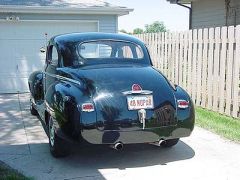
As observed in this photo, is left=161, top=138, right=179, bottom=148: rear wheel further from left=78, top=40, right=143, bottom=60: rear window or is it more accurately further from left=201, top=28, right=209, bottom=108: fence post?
left=201, top=28, right=209, bottom=108: fence post

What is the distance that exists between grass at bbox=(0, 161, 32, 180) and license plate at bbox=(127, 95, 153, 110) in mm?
1621

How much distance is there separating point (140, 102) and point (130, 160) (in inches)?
40.0

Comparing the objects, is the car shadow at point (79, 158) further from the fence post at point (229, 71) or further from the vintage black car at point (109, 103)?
the fence post at point (229, 71)

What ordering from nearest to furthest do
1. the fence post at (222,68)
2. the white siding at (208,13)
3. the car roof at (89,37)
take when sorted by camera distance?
the car roof at (89,37) → the fence post at (222,68) → the white siding at (208,13)

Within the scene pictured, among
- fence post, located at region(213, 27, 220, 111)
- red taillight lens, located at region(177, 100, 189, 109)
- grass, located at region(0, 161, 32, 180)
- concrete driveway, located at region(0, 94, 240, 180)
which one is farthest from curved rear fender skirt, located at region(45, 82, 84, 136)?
fence post, located at region(213, 27, 220, 111)

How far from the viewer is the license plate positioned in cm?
529

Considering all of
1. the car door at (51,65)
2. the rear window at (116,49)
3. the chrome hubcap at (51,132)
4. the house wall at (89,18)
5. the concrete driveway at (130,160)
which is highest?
the house wall at (89,18)

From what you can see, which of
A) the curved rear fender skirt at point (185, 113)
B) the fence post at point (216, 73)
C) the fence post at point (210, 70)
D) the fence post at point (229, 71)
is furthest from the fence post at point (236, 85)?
the curved rear fender skirt at point (185, 113)

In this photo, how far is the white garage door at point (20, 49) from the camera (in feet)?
44.0

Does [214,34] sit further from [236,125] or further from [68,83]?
[68,83]

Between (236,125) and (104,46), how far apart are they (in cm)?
305

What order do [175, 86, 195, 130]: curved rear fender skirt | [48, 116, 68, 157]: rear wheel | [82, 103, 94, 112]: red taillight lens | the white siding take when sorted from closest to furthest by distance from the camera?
[82, 103, 94, 112]: red taillight lens
[175, 86, 195, 130]: curved rear fender skirt
[48, 116, 68, 157]: rear wheel
the white siding

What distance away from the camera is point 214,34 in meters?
9.12

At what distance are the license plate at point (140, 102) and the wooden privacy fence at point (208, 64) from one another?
3.60 meters
